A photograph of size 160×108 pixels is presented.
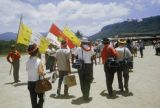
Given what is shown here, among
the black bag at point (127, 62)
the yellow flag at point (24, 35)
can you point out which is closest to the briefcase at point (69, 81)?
the black bag at point (127, 62)

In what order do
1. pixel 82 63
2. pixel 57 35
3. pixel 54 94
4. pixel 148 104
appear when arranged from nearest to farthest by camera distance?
pixel 148 104 < pixel 82 63 < pixel 54 94 < pixel 57 35

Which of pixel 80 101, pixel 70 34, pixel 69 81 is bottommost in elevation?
pixel 80 101

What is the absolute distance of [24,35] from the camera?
44.7ft

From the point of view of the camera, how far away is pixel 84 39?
33.4 feet

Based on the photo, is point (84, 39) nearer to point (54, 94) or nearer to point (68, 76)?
point (68, 76)

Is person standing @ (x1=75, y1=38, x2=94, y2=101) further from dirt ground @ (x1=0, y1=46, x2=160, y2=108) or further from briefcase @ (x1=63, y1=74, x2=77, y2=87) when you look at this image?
briefcase @ (x1=63, y1=74, x2=77, y2=87)

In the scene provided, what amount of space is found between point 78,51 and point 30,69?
3.14m

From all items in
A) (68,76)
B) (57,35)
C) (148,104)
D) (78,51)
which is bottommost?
(148,104)

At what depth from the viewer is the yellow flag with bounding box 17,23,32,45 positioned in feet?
44.4

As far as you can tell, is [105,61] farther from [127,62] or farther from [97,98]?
[97,98]

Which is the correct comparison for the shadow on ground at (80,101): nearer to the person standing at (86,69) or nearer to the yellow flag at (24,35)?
the person standing at (86,69)

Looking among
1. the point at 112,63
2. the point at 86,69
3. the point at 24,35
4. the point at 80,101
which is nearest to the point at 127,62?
the point at 112,63

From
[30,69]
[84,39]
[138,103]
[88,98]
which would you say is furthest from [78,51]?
[30,69]

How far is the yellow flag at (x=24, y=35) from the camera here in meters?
13.5
